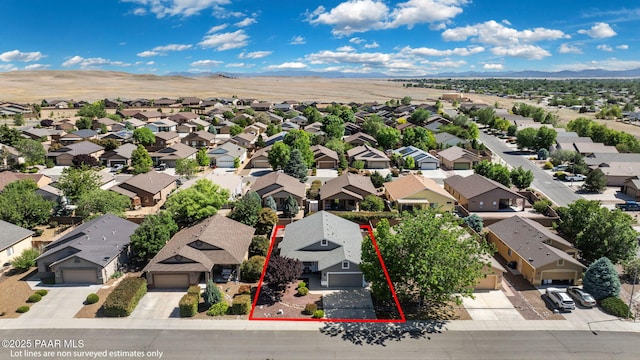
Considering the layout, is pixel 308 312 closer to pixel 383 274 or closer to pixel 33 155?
pixel 383 274

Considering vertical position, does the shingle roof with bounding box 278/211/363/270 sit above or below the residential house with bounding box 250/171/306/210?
below

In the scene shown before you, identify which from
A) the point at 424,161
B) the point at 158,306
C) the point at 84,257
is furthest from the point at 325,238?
the point at 424,161

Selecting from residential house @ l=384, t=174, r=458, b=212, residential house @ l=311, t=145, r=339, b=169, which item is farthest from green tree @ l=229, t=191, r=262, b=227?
residential house @ l=311, t=145, r=339, b=169

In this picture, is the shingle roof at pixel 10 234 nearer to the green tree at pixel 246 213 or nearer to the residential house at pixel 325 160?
the green tree at pixel 246 213

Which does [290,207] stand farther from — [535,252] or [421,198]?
[535,252]

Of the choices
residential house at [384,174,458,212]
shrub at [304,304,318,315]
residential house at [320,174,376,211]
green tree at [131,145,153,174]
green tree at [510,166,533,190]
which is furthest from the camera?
green tree at [131,145,153,174]

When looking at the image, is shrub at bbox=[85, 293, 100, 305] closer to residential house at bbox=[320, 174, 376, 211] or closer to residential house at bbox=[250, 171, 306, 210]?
residential house at bbox=[250, 171, 306, 210]
